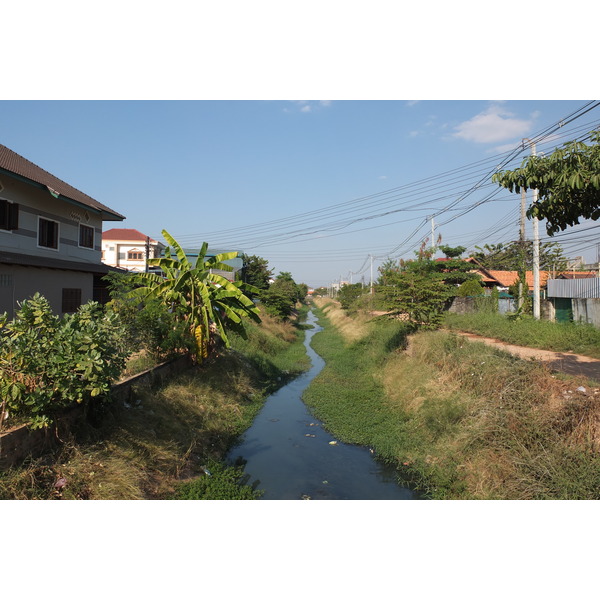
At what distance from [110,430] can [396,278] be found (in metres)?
11.0

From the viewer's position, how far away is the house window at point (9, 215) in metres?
10.7

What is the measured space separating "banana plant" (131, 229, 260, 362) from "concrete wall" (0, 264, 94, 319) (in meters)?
3.39

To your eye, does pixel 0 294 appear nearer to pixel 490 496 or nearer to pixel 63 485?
pixel 63 485

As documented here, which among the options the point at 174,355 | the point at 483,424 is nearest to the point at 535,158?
the point at 483,424

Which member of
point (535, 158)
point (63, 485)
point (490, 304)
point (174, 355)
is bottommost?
point (63, 485)

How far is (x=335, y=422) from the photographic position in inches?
402

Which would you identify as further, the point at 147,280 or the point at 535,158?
the point at 147,280

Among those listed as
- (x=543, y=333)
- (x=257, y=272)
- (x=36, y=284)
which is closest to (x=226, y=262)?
(x=257, y=272)

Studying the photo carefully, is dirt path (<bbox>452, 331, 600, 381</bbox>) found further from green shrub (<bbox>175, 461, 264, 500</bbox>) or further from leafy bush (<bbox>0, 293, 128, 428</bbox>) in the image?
leafy bush (<bbox>0, 293, 128, 428</bbox>)

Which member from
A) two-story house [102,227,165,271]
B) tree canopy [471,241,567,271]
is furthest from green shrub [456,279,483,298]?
two-story house [102,227,165,271]

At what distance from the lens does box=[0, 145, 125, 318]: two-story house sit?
10648mm

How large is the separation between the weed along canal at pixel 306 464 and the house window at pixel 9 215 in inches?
336

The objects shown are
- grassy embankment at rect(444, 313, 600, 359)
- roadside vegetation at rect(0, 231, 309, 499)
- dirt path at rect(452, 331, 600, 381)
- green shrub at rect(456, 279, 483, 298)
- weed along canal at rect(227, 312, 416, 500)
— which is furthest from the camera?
green shrub at rect(456, 279, 483, 298)

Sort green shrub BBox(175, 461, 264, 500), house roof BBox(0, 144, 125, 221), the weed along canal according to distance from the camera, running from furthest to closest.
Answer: house roof BBox(0, 144, 125, 221) < the weed along canal < green shrub BBox(175, 461, 264, 500)
